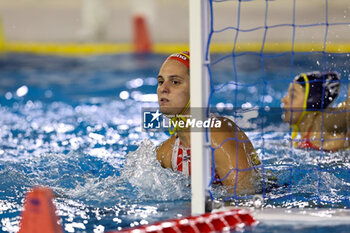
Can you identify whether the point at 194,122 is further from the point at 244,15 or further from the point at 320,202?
the point at 244,15

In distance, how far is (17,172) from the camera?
9.93 feet

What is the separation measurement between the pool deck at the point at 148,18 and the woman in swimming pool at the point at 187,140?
5847 millimetres

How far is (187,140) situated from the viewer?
8.56ft

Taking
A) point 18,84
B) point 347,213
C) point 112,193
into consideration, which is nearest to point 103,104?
point 18,84

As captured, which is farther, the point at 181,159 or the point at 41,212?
the point at 181,159

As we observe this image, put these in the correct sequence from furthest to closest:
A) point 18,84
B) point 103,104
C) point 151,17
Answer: point 151,17 < point 18,84 < point 103,104

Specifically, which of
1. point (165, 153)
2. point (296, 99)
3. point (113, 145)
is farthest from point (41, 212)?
point (113, 145)

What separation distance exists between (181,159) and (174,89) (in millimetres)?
414

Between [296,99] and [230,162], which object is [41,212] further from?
[296,99]

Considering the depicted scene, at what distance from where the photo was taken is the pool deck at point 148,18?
8.59m

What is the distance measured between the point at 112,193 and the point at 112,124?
7.70 ft

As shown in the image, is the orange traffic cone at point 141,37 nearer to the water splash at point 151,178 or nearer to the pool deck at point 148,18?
the pool deck at point 148,18

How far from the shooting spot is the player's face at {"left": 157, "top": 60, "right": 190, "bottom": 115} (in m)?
2.47

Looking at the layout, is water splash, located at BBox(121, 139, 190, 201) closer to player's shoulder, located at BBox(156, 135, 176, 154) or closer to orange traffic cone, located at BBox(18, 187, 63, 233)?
player's shoulder, located at BBox(156, 135, 176, 154)
